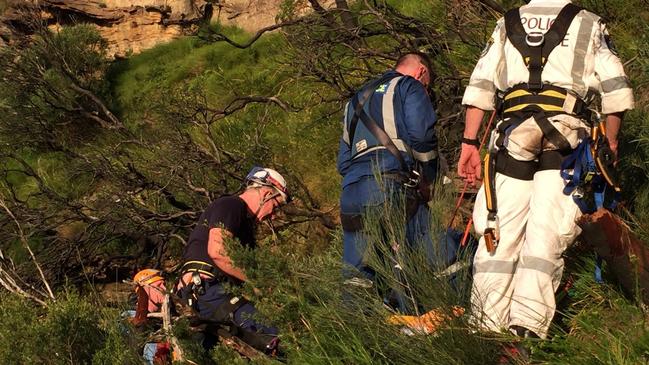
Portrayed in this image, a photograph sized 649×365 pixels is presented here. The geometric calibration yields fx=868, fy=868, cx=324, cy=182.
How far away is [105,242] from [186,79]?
8218 mm

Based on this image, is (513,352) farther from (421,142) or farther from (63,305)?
(63,305)

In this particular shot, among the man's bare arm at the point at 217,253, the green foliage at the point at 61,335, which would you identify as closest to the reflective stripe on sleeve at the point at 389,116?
the man's bare arm at the point at 217,253

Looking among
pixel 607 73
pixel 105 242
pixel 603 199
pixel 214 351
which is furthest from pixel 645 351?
pixel 105 242

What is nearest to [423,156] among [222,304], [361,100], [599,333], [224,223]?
[361,100]

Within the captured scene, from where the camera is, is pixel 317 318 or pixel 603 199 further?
pixel 603 199

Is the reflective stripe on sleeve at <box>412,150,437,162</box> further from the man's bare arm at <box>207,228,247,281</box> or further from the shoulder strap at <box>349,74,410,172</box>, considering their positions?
the man's bare arm at <box>207,228,247,281</box>

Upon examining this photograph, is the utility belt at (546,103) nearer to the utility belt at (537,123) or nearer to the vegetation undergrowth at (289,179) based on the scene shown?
the utility belt at (537,123)

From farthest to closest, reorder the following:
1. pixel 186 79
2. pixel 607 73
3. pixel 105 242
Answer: pixel 186 79 → pixel 105 242 → pixel 607 73

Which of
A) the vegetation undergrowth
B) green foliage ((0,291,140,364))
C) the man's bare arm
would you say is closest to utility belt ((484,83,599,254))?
the vegetation undergrowth

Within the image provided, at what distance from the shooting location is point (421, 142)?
523cm

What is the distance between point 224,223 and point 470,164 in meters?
1.57

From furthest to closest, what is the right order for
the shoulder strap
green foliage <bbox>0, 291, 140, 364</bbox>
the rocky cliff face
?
the rocky cliff face, the shoulder strap, green foliage <bbox>0, 291, 140, 364</bbox>

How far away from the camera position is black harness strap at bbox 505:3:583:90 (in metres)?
4.39

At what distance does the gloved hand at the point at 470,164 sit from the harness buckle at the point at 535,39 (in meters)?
0.62
